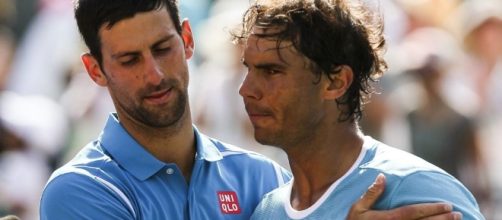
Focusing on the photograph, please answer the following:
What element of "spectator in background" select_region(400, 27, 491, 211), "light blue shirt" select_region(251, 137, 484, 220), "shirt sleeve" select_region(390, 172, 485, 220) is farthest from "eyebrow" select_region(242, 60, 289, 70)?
"spectator in background" select_region(400, 27, 491, 211)

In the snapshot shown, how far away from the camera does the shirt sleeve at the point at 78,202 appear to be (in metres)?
5.20

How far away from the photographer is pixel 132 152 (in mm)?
5414

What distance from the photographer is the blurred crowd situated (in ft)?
28.9

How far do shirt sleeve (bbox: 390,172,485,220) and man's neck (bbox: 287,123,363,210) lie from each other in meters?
0.32

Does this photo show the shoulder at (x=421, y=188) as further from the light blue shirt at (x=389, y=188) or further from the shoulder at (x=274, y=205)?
the shoulder at (x=274, y=205)

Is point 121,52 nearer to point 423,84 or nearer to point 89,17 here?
point 89,17

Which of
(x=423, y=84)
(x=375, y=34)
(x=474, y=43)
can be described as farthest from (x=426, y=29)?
(x=375, y=34)

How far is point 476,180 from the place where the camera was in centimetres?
890

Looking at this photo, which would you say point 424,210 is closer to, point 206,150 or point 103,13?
point 206,150

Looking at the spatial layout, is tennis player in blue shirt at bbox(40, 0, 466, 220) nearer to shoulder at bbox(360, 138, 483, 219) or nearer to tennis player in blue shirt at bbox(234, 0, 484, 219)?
tennis player in blue shirt at bbox(234, 0, 484, 219)

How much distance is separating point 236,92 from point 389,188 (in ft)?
14.7

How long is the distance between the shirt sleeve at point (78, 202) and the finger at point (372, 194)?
861mm

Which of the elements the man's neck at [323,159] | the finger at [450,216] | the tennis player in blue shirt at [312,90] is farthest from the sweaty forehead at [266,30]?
the finger at [450,216]

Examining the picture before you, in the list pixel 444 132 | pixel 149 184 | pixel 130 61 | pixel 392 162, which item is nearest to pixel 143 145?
pixel 149 184
